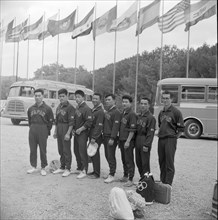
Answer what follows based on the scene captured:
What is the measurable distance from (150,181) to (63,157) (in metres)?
2.24

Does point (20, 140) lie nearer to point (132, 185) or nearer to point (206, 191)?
point (132, 185)

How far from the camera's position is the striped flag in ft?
50.5

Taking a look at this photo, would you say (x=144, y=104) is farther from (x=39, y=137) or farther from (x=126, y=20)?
(x=126, y=20)

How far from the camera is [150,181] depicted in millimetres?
4391

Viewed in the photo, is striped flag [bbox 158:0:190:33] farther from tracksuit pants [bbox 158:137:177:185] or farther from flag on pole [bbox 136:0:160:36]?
tracksuit pants [bbox 158:137:177:185]

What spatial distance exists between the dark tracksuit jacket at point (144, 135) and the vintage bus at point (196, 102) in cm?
765

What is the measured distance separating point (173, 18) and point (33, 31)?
11.1 m

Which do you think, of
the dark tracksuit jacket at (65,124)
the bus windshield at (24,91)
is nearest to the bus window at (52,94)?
the bus windshield at (24,91)

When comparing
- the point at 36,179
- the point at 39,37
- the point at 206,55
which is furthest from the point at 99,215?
the point at 206,55

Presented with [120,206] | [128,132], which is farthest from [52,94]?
[120,206]

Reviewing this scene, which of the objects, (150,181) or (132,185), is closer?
(150,181)

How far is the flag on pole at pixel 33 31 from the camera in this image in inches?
888

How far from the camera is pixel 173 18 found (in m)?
15.9

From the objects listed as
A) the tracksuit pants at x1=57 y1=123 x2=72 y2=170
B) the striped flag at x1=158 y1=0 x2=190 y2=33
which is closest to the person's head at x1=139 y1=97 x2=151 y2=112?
the tracksuit pants at x1=57 y1=123 x2=72 y2=170
